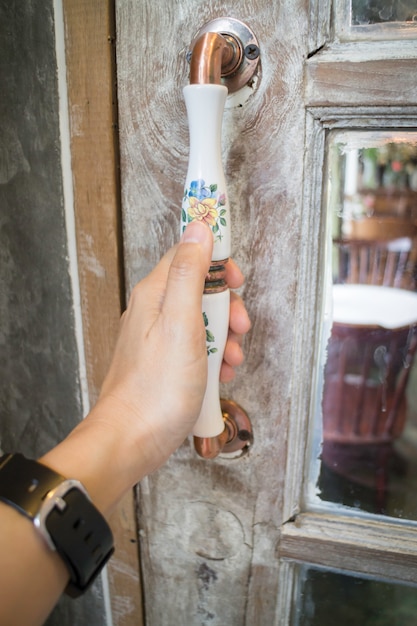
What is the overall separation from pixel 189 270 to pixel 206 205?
0.06 m

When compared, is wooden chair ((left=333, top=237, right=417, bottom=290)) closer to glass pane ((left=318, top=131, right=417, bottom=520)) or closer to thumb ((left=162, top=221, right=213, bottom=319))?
glass pane ((left=318, top=131, right=417, bottom=520))

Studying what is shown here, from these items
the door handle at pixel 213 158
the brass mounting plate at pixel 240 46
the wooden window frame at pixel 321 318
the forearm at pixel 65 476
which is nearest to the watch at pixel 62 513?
the forearm at pixel 65 476

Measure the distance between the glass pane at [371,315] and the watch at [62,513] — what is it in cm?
28

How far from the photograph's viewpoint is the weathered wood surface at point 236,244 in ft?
1.37

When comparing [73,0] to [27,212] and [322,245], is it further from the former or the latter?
[322,245]

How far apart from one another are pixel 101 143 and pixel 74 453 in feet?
0.96

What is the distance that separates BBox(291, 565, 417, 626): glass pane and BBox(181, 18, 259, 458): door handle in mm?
274

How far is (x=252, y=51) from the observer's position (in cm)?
41

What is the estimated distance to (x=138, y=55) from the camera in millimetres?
432

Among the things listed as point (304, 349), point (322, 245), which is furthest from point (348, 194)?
point (304, 349)

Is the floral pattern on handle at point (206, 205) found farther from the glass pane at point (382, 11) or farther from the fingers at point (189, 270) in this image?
the glass pane at point (382, 11)

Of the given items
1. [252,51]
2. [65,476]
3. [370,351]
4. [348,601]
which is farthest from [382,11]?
[348,601]

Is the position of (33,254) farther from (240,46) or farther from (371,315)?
(371,315)

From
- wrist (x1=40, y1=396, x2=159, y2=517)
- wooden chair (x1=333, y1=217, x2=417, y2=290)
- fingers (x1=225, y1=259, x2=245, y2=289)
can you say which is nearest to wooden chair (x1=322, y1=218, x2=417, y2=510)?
wooden chair (x1=333, y1=217, x2=417, y2=290)
